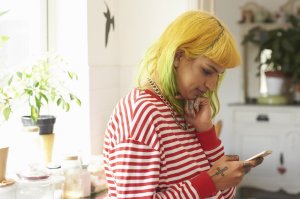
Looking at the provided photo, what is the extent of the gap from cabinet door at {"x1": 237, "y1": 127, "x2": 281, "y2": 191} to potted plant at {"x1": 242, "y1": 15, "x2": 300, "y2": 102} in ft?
1.31

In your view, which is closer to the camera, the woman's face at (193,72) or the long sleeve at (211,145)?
the woman's face at (193,72)

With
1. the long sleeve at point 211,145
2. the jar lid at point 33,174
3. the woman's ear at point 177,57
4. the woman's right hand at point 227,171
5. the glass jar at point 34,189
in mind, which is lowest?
the glass jar at point 34,189

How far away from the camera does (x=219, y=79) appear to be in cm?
126

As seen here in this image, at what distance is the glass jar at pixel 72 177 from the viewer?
1.58 meters

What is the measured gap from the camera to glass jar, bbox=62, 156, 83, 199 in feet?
5.17

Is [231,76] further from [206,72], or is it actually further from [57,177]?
[206,72]

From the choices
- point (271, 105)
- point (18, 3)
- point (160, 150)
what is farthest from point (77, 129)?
point (271, 105)

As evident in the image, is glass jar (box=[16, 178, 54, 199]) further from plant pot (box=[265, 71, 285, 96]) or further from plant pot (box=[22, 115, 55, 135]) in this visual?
plant pot (box=[265, 71, 285, 96])

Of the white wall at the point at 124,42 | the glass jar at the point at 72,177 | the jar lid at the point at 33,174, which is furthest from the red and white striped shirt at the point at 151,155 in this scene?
the white wall at the point at 124,42

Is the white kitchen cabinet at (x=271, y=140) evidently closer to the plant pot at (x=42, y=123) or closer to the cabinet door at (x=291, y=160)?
the cabinet door at (x=291, y=160)

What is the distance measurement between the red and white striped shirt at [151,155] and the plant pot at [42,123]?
0.65 meters

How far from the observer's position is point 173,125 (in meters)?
1.08

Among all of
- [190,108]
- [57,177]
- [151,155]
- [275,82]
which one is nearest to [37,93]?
[57,177]

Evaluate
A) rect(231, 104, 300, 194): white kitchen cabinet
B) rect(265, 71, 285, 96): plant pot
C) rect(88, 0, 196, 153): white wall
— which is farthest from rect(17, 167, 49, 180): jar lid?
rect(265, 71, 285, 96): plant pot
